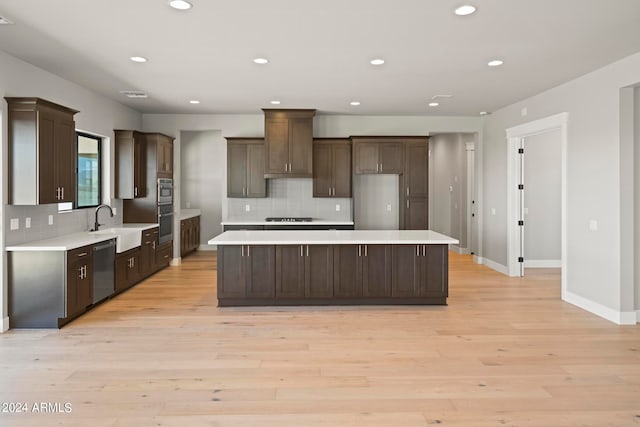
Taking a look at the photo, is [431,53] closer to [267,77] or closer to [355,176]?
[267,77]

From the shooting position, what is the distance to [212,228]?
10.4m

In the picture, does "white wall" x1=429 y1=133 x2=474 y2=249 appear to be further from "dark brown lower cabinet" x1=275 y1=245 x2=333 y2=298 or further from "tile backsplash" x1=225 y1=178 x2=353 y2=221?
"dark brown lower cabinet" x1=275 y1=245 x2=333 y2=298

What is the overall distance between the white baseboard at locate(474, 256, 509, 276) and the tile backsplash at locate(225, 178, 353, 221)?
2549 mm

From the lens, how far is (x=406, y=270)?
5168 mm

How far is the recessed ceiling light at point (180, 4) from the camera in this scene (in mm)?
3201

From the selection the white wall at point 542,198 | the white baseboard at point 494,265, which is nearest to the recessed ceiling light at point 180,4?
the white baseboard at point 494,265

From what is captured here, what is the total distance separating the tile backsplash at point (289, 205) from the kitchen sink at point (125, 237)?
85.0 inches

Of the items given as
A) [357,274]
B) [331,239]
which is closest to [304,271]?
[331,239]

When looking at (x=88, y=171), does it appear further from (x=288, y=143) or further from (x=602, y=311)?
(x=602, y=311)

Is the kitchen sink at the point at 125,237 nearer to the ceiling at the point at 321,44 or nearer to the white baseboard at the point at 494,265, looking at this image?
the ceiling at the point at 321,44

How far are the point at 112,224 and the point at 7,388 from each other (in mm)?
3992

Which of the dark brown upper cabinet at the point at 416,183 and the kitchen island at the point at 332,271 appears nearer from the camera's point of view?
the kitchen island at the point at 332,271

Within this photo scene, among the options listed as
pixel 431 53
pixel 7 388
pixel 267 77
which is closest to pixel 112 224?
pixel 267 77

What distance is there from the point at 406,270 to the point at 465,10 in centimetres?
287
